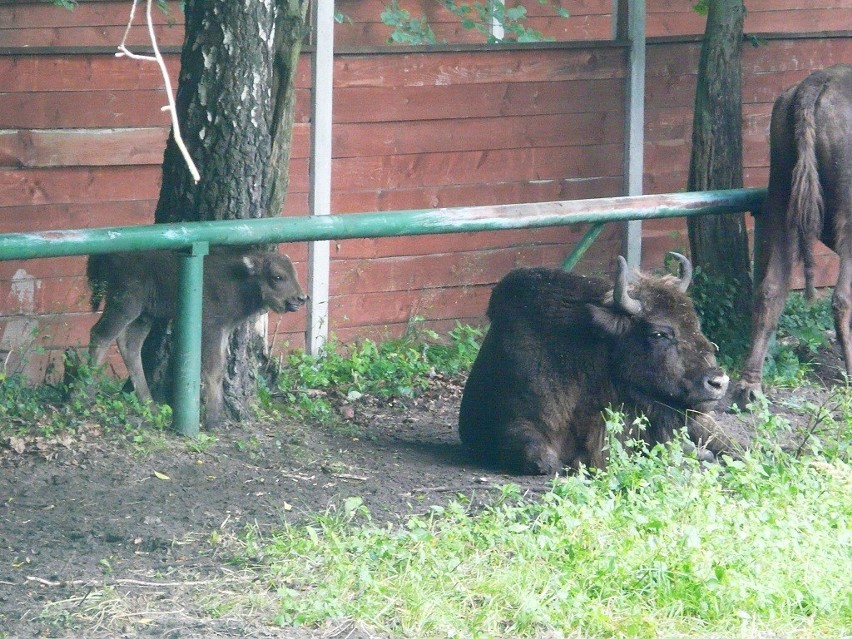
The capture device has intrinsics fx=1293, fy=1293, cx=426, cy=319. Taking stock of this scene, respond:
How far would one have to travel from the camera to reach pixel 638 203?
7809mm

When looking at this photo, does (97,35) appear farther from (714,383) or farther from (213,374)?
(714,383)

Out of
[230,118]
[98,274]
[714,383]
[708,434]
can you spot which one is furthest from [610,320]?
[98,274]

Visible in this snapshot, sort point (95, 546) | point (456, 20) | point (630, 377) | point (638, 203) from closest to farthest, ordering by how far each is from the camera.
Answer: point (95, 546), point (630, 377), point (638, 203), point (456, 20)

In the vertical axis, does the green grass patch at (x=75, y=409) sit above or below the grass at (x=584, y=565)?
above

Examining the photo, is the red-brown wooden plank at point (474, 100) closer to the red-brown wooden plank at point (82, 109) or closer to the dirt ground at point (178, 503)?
the red-brown wooden plank at point (82, 109)

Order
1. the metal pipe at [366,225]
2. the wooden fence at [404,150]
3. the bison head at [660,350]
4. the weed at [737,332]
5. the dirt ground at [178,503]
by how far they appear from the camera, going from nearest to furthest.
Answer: the dirt ground at [178,503] → the metal pipe at [366,225] → the bison head at [660,350] → the wooden fence at [404,150] → the weed at [737,332]

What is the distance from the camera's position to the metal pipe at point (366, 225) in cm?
568

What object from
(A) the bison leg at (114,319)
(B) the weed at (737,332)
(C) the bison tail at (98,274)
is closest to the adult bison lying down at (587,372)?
(A) the bison leg at (114,319)

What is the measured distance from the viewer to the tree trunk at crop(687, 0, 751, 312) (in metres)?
9.37

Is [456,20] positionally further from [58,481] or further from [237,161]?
[58,481]

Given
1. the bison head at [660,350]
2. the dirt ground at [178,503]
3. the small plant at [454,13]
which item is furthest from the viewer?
the small plant at [454,13]

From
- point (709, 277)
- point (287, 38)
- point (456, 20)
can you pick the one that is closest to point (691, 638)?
point (287, 38)

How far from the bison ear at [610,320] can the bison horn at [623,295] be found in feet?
0.20

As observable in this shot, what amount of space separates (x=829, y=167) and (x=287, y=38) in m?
3.43
